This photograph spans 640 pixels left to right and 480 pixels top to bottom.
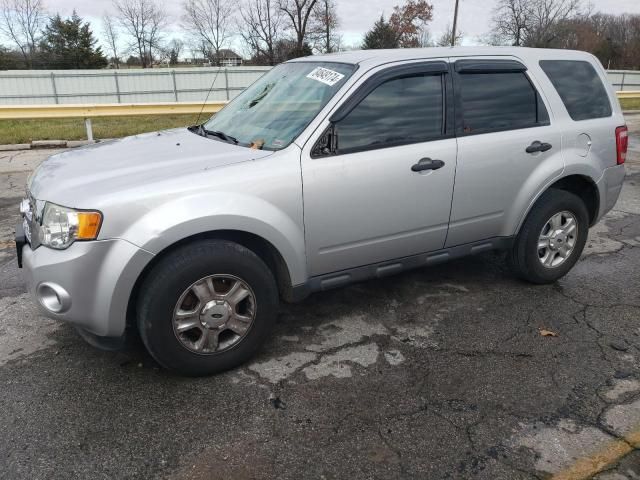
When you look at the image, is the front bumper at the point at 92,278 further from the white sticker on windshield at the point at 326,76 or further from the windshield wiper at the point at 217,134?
the white sticker on windshield at the point at 326,76

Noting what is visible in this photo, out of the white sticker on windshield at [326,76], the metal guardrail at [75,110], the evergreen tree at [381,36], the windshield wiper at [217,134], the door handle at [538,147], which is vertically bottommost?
the door handle at [538,147]

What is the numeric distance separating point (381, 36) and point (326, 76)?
52167mm

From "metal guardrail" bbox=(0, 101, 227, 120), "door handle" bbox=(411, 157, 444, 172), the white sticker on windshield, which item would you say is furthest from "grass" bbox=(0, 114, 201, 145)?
"door handle" bbox=(411, 157, 444, 172)

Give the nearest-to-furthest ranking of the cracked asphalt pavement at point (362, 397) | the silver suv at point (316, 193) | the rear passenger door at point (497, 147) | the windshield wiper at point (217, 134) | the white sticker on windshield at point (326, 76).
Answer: the cracked asphalt pavement at point (362, 397) < the silver suv at point (316, 193) < the white sticker on windshield at point (326, 76) < the windshield wiper at point (217, 134) < the rear passenger door at point (497, 147)

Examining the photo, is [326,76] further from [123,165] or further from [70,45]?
[70,45]

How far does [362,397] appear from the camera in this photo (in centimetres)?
295

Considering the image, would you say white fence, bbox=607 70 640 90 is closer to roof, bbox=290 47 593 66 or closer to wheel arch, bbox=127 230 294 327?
roof, bbox=290 47 593 66

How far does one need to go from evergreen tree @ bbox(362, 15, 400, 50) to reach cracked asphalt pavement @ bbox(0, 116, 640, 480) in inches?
1985

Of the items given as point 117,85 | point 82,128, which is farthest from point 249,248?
point 117,85

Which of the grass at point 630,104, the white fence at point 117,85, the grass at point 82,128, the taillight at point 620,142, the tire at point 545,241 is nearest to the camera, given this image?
the tire at point 545,241

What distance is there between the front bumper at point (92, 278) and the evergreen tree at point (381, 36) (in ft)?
169

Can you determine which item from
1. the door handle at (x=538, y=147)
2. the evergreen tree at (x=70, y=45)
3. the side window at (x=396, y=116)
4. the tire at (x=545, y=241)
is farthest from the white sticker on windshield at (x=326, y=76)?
the evergreen tree at (x=70, y=45)

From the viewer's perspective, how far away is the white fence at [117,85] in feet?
79.0

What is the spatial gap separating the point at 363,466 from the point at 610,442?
122 cm
